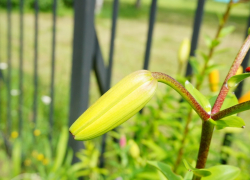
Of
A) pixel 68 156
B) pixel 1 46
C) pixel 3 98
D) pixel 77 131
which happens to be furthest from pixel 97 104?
pixel 1 46

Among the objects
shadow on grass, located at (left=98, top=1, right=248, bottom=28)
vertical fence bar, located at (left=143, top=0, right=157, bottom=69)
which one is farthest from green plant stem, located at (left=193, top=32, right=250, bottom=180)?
shadow on grass, located at (left=98, top=1, right=248, bottom=28)

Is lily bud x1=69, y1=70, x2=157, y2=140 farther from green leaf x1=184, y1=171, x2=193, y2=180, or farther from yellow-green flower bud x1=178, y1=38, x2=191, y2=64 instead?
yellow-green flower bud x1=178, y1=38, x2=191, y2=64

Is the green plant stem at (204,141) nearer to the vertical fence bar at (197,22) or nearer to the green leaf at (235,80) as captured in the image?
the green leaf at (235,80)

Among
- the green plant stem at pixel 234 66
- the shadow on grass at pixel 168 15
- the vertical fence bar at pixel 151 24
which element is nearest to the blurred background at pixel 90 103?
the vertical fence bar at pixel 151 24

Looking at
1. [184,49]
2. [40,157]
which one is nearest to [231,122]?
[184,49]

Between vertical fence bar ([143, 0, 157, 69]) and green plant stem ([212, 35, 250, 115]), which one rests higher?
green plant stem ([212, 35, 250, 115])

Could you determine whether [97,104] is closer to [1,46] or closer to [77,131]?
[77,131]

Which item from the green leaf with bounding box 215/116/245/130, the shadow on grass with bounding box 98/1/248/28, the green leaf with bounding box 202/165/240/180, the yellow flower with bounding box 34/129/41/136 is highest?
the green leaf with bounding box 215/116/245/130
